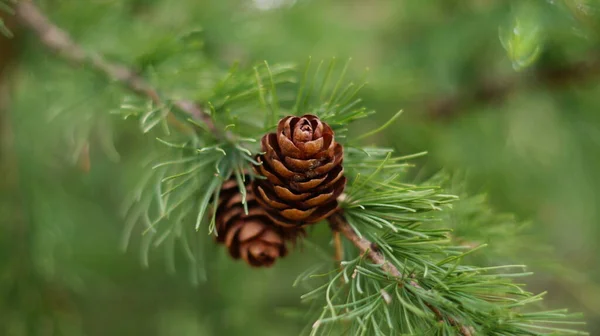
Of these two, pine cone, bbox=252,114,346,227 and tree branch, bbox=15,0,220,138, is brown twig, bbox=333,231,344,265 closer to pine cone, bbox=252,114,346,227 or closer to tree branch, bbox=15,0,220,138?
pine cone, bbox=252,114,346,227

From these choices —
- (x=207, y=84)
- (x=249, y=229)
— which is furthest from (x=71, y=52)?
(x=249, y=229)

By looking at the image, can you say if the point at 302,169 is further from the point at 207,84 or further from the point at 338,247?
the point at 207,84

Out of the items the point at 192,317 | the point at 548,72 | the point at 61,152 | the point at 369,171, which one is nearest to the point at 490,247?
the point at 369,171

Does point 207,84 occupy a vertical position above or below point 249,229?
above

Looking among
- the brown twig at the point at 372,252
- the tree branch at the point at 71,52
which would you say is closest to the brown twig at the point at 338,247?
the brown twig at the point at 372,252

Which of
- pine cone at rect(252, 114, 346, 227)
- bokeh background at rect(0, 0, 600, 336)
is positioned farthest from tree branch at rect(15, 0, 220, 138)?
pine cone at rect(252, 114, 346, 227)

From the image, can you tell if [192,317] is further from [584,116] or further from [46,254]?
[584,116]
